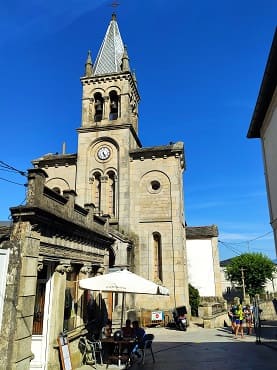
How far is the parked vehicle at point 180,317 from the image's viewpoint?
60.5 ft

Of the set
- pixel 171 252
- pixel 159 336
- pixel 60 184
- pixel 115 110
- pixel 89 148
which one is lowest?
pixel 159 336

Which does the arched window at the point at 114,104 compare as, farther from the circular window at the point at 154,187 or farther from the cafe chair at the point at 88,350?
the cafe chair at the point at 88,350

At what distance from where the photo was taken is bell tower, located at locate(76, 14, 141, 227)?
76.8ft

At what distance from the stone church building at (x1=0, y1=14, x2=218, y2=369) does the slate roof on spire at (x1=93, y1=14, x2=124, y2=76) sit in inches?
3.8

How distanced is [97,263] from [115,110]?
16.5 metres

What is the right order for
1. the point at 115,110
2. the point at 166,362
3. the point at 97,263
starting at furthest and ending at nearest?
1. the point at 115,110
2. the point at 97,263
3. the point at 166,362

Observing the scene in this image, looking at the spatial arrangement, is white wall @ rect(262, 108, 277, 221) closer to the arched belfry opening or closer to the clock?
the arched belfry opening

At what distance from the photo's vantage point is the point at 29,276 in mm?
8047

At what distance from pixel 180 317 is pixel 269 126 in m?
12.9

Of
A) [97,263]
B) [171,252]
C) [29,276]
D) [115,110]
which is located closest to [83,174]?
[115,110]

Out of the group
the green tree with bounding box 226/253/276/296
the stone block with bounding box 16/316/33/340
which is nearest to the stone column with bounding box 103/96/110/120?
the stone block with bounding box 16/316/33/340

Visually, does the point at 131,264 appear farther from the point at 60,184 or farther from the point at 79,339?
the point at 79,339

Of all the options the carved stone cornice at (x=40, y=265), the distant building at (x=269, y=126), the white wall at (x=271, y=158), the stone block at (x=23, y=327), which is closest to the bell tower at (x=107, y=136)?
the distant building at (x=269, y=126)

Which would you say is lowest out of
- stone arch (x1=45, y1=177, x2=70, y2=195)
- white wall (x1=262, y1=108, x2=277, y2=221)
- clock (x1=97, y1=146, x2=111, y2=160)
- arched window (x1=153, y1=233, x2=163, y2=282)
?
arched window (x1=153, y1=233, x2=163, y2=282)
